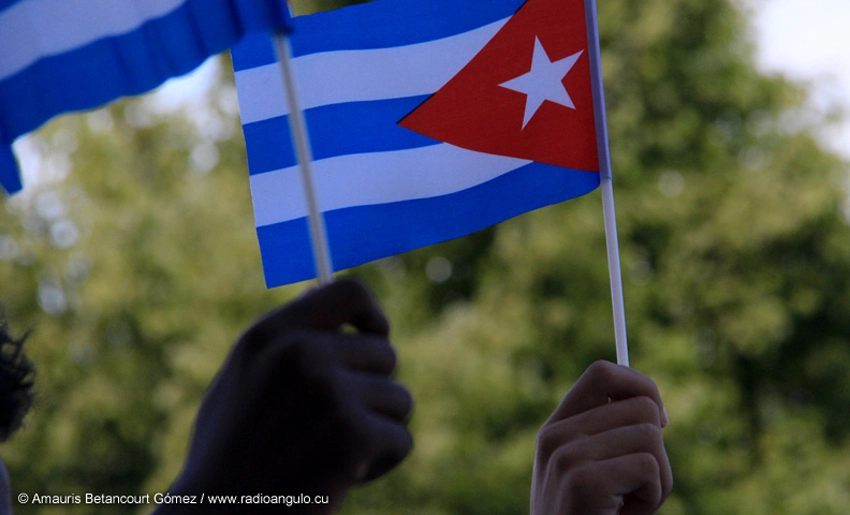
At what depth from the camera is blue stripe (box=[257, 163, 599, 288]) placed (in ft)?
5.75

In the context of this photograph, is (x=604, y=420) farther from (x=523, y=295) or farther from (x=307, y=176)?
(x=523, y=295)

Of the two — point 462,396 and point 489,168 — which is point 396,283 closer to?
point 462,396

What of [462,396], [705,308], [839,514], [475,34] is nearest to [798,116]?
[705,308]

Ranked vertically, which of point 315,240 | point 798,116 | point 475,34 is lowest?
point 798,116

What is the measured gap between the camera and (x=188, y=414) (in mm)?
6188

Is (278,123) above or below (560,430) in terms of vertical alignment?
above

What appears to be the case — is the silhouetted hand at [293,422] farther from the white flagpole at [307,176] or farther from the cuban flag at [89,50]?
the cuban flag at [89,50]

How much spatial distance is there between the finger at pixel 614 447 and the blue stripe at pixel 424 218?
623 millimetres

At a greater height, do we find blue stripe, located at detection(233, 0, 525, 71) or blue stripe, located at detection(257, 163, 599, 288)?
A: blue stripe, located at detection(233, 0, 525, 71)

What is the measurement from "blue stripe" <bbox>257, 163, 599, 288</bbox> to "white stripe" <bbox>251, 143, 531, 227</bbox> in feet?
0.06

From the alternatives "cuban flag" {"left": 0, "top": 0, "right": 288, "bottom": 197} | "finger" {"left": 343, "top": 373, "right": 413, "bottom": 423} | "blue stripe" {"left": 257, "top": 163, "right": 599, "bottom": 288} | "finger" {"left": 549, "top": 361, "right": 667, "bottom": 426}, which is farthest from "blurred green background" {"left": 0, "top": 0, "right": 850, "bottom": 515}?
"finger" {"left": 343, "top": 373, "right": 413, "bottom": 423}

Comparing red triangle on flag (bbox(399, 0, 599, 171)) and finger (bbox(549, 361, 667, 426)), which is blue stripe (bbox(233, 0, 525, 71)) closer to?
red triangle on flag (bbox(399, 0, 599, 171))

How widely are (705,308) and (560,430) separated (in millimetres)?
6609

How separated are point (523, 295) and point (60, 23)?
5876mm
